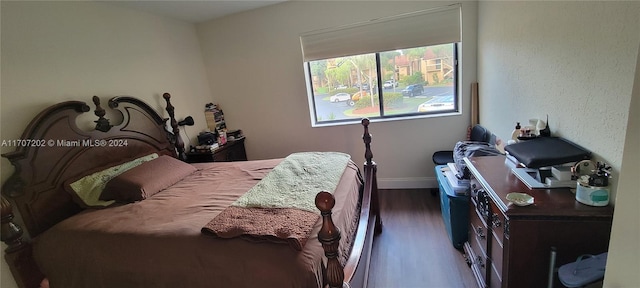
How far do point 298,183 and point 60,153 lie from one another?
1687 mm

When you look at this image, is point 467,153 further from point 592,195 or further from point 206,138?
point 206,138

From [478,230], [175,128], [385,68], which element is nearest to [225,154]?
[175,128]

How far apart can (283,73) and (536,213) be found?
2.74 metres

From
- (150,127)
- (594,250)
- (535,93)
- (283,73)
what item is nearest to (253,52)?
(283,73)

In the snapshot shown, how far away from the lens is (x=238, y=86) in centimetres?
345

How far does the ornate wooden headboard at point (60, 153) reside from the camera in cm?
175

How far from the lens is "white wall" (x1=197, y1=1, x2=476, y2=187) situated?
3.02 m

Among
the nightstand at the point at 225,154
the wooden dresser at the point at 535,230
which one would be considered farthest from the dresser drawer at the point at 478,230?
the nightstand at the point at 225,154

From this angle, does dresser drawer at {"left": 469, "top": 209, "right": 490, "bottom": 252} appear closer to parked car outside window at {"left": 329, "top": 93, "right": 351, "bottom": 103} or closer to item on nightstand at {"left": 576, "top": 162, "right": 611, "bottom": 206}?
item on nightstand at {"left": 576, "top": 162, "right": 611, "bottom": 206}

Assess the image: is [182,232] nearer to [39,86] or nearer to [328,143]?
[39,86]

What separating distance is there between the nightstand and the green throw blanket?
115 centimetres

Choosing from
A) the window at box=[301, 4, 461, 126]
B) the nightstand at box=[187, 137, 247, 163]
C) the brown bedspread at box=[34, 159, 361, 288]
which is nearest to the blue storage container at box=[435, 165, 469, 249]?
the brown bedspread at box=[34, 159, 361, 288]

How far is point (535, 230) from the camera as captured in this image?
120 centimetres

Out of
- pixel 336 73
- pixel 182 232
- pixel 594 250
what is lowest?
pixel 594 250
